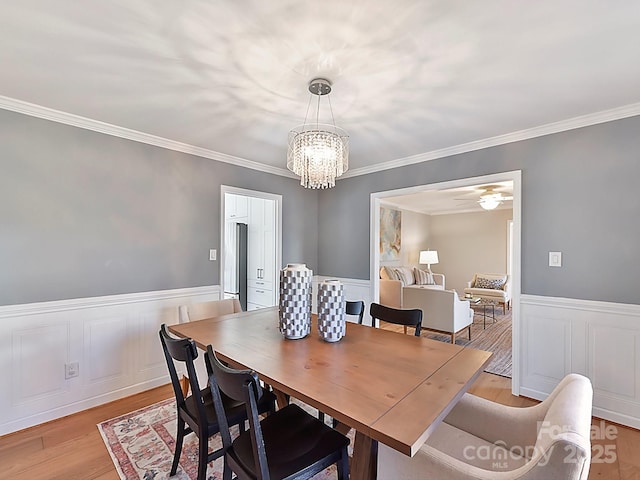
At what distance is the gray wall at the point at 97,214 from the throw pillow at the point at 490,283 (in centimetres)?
563

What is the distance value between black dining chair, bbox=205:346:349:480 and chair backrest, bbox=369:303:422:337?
90cm

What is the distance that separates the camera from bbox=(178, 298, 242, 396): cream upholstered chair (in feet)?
7.72

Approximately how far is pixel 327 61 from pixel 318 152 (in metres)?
0.52

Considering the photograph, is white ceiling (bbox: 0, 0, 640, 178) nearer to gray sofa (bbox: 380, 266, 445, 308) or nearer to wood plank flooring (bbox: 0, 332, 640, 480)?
wood plank flooring (bbox: 0, 332, 640, 480)

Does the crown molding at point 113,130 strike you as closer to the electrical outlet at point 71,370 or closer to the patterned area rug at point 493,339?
the electrical outlet at point 71,370

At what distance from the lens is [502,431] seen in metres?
1.29

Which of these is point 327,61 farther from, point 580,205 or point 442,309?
point 442,309

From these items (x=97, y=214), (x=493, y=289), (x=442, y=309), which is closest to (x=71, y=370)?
(x=97, y=214)

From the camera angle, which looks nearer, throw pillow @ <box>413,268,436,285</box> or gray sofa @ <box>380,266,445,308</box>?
gray sofa @ <box>380,266,445,308</box>

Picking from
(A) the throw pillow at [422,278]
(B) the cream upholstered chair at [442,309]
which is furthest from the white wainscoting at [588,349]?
(A) the throw pillow at [422,278]

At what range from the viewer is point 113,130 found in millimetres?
2662

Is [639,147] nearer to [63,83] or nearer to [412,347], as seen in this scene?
[412,347]

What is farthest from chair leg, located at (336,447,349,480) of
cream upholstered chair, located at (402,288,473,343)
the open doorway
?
cream upholstered chair, located at (402,288,473,343)

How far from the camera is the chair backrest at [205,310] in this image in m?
2.40
